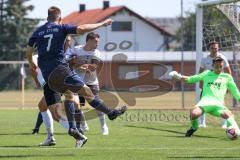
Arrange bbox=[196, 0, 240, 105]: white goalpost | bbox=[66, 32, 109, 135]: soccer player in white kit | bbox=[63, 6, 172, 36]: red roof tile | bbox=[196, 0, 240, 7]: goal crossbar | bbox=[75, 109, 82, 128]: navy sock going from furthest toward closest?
bbox=[63, 6, 172, 36]: red roof tile < bbox=[196, 0, 240, 105]: white goalpost < bbox=[196, 0, 240, 7]: goal crossbar < bbox=[66, 32, 109, 135]: soccer player in white kit < bbox=[75, 109, 82, 128]: navy sock

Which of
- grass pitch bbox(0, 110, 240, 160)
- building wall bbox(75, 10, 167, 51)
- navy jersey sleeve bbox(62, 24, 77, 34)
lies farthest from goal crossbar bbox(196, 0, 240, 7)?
building wall bbox(75, 10, 167, 51)

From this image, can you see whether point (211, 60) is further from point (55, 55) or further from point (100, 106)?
point (55, 55)

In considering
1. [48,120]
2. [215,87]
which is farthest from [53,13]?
[215,87]

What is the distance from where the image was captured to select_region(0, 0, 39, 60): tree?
6194 cm

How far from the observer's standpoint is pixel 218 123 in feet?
59.3

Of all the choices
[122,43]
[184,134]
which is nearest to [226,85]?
[184,134]

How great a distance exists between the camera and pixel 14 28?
6462 cm

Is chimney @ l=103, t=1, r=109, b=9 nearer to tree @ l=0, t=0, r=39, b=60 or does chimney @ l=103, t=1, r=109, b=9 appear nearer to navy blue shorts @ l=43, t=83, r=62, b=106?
tree @ l=0, t=0, r=39, b=60

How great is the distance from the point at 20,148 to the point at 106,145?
1.51 m

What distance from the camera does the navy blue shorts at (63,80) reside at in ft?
34.9

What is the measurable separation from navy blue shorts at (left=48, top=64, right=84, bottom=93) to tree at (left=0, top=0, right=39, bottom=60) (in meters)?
51.2

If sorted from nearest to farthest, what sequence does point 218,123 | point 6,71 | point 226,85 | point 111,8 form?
point 226,85 < point 218,123 < point 6,71 < point 111,8

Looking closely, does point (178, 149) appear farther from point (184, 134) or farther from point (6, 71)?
point (6, 71)

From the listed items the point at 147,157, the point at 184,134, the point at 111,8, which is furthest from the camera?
the point at 111,8
